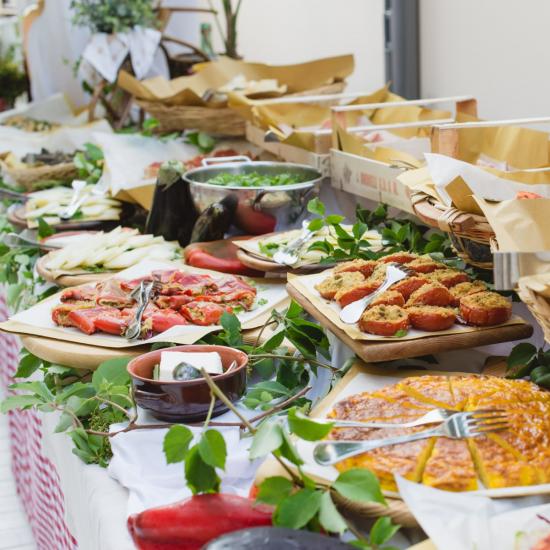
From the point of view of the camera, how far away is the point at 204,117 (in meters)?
2.96

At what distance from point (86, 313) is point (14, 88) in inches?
173

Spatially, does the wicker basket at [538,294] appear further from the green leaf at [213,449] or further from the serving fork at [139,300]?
the serving fork at [139,300]

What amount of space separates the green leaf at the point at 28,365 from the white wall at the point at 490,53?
1.60 metres

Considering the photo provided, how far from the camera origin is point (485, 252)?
4.25 ft

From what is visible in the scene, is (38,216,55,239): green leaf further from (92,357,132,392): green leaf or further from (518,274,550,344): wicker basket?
(518,274,550,344): wicker basket

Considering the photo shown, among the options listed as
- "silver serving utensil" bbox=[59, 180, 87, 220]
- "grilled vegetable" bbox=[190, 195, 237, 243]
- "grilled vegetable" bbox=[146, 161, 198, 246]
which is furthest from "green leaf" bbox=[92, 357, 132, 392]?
"silver serving utensil" bbox=[59, 180, 87, 220]

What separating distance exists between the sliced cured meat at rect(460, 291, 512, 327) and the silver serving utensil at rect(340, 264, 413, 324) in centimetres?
12

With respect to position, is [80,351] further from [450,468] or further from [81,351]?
[450,468]

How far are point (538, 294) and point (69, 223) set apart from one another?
163 centimetres

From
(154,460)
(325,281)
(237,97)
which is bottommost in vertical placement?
(154,460)

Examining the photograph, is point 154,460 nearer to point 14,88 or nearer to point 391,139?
point 391,139

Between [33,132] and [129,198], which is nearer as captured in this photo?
[129,198]

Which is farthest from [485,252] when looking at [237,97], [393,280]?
[237,97]

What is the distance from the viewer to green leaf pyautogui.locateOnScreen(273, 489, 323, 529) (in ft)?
2.73
